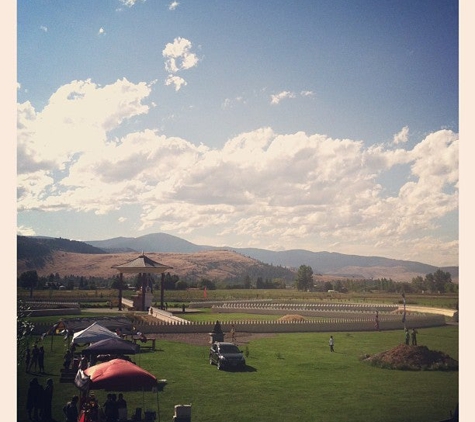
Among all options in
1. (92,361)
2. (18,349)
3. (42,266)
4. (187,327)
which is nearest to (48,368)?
(18,349)

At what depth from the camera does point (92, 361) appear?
21328 millimetres

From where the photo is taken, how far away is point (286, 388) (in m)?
20.1

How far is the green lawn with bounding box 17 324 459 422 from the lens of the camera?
1717cm

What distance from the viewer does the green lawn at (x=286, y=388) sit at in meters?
17.2

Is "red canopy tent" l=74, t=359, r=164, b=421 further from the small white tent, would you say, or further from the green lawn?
the small white tent

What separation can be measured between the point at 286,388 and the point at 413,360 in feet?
27.3

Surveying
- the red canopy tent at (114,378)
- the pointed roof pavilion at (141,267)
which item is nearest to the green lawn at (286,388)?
the red canopy tent at (114,378)

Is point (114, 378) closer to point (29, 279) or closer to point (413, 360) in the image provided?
point (413, 360)

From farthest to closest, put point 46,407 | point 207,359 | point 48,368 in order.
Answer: point 207,359
point 48,368
point 46,407

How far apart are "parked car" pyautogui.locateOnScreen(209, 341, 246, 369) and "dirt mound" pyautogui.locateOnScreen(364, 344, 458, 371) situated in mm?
7156

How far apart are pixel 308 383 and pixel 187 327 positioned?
1782cm

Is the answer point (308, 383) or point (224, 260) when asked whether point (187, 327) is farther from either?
point (224, 260)

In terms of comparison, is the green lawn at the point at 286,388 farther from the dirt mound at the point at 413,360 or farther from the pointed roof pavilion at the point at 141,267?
the pointed roof pavilion at the point at 141,267

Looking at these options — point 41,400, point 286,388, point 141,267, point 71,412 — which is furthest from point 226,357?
point 141,267
